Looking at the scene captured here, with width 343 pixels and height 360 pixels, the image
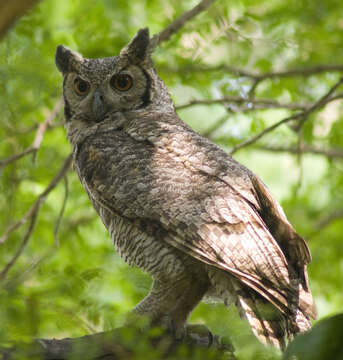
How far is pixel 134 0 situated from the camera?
495cm

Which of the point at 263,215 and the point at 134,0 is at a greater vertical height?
the point at 134,0

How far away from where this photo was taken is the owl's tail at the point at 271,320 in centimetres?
232


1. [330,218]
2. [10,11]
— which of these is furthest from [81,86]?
[330,218]

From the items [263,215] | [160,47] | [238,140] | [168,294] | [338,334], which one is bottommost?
[338,334]

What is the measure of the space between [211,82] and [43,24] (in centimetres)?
140

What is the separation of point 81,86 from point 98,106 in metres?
0.27

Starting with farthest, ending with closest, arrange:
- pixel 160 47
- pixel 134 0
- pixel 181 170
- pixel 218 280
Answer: pixel 134 0 → pixel 160 47 → pixel 181 170 → pixel 218 280

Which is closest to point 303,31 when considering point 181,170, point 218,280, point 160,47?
point 160,47

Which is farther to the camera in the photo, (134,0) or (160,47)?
(134,0)

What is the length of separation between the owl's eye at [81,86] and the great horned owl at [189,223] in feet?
0.48

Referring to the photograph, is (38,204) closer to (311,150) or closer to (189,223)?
(189,223)

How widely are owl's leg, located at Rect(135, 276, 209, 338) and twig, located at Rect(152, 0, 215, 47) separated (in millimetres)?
1647

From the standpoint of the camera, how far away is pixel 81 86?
11.4 ft

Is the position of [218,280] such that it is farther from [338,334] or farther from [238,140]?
[238,140]
